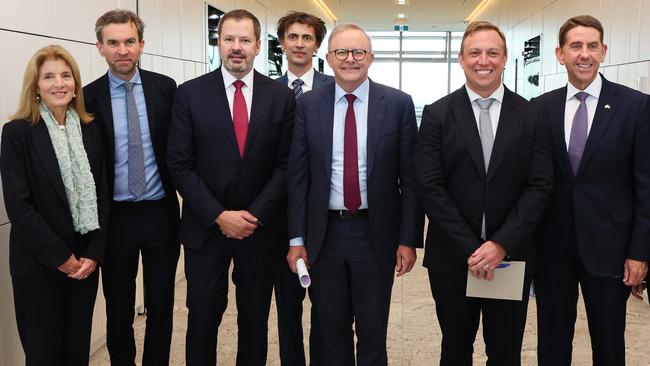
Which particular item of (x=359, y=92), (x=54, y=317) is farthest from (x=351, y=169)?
(x=54, y=317)

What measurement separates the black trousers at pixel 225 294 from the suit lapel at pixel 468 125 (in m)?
1.07

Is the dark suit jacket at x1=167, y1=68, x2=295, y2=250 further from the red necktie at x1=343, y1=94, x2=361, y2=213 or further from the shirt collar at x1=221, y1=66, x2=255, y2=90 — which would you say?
the red necktie at x1=343, y1=94, x2=361, y2=213

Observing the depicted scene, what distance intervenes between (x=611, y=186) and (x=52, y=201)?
2.36m

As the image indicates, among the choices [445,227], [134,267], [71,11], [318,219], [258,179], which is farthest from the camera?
[71,11]

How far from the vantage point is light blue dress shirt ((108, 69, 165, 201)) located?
9.93 ft

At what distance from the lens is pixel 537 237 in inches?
111

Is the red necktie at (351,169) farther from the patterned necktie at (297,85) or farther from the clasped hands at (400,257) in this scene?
the patterned necktie at (297,85)

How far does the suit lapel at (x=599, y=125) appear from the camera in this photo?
2.66m

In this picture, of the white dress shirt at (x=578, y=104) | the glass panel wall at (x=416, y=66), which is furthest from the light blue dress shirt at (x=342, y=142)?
the glass panel wall at (x=416, y=66)

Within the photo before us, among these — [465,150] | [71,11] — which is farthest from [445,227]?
[71,11]

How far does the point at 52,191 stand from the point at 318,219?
1.13 metres

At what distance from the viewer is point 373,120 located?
107 inches

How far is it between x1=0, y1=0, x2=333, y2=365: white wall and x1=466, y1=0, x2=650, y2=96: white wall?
397 cm

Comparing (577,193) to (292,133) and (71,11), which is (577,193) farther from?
(71,11)
